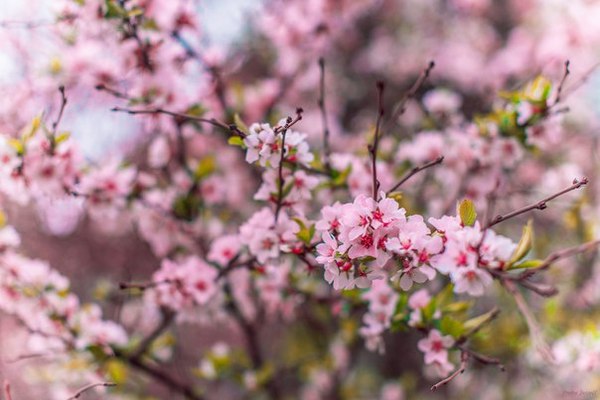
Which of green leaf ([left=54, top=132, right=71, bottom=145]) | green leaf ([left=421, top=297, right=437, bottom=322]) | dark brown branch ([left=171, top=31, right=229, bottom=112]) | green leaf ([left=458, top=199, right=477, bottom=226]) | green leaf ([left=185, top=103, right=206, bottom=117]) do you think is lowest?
green leaf ([left=458, top=199, right=477, bottom=226])

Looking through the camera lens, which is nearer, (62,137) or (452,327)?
(452,327)

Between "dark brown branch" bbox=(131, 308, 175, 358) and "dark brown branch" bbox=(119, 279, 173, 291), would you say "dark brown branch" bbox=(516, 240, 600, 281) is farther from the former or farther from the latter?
"dark brown branch" bbox=(131, 308, 175, 358)

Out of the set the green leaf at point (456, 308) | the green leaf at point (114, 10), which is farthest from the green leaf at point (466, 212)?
the green leaf at point (114, 10)

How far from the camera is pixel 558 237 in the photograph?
2.88 metres

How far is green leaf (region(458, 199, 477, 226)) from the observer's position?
3.80 feet

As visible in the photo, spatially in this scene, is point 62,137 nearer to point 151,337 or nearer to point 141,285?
point 141,285

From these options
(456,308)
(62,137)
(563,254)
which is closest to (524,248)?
(563,254)

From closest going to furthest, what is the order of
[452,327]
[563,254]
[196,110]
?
[563,254]
[452,327]
[196,110]

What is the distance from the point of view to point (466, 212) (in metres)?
1.17

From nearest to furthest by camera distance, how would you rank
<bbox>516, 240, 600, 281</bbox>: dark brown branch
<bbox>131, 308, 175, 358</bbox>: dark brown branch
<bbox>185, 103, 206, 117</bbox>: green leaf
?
1. <bbox>516, 240, 600, 281</bbox>: dark brown branch
2. <bbox>185, 103, 206, 117</bbox>: green leaf
3. <bbox>131, 308, 175, 358</bbox>: dark brown branch

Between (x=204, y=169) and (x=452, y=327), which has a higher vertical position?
(x=204, y=169)

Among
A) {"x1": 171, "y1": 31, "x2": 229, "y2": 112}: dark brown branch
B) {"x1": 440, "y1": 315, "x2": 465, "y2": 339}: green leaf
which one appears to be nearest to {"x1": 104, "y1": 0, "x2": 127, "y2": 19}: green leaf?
{"x1": 171, "y1": 31, "x2": 229, "y2": 112}: dark brown branch

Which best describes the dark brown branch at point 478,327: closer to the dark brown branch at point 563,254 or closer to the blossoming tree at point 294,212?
the blossoming tree at point 294,212

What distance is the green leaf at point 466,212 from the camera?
116 centimetres
